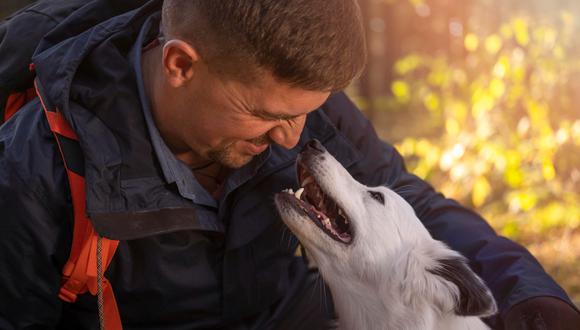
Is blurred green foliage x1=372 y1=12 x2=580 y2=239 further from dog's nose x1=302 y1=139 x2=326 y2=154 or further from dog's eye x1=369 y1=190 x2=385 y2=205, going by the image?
dog's nose x1=302 y1=139 x2=326 y2=154

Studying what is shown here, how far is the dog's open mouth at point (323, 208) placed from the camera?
269 centimetres

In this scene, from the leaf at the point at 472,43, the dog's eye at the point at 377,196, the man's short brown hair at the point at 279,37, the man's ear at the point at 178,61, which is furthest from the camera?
the leaf at the point at 472,43

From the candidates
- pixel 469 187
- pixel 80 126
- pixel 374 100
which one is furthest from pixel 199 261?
pixel 374 100

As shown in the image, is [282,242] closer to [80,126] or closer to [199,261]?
[199,261]

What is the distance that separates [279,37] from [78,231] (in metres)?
0.83

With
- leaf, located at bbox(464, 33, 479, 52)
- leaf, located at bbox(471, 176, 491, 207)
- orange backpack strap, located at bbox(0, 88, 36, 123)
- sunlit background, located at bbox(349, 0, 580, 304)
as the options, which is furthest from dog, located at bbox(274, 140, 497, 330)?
leaf, located at bbox(464, 33, 479, 52)

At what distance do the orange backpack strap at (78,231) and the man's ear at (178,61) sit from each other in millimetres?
340

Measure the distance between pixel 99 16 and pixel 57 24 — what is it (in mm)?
144

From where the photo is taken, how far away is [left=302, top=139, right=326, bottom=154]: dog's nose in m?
2.70

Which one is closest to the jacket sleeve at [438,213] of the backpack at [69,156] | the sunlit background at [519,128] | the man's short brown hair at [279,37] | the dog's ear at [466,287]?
the dog's ear at [466,287]

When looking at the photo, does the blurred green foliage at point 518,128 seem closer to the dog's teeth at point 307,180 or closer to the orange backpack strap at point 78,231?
the dog's teeth at point 307,180

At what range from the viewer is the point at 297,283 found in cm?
304

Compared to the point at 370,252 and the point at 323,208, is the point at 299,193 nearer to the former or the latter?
the point at 323,208

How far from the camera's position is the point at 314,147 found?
2.71m
